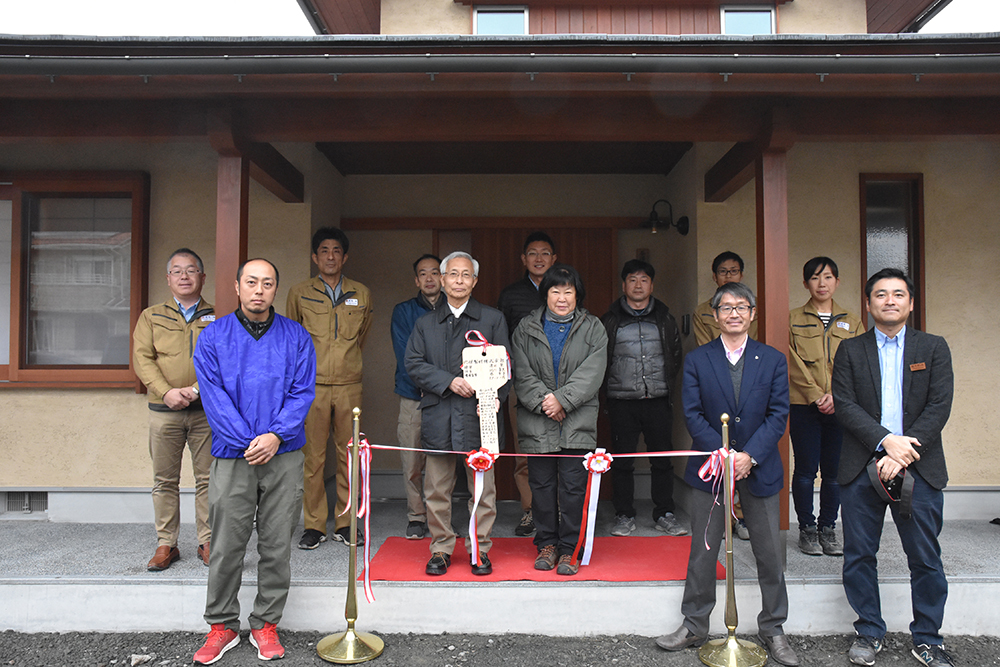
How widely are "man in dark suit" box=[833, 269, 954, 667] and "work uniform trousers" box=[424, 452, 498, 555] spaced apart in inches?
72.1

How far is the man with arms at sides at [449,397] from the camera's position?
3484 mm

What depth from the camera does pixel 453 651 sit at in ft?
10.3

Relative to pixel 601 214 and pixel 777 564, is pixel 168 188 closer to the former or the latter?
pixel 601 214

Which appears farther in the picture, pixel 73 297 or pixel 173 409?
pixel 73 297

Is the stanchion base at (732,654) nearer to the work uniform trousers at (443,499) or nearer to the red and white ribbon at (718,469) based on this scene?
the red and white ribbon at (718,469)

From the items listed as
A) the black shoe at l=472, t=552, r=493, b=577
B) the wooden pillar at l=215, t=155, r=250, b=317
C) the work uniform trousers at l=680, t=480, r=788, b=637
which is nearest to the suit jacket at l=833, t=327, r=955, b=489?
the work uniform trousers at l=680, t=480, r=788, b=637

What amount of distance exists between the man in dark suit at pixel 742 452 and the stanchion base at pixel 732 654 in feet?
0.25

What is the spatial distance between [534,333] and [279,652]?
2.09m

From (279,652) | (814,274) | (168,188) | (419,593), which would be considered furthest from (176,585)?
(814,274)

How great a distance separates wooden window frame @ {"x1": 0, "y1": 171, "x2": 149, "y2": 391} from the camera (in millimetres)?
4758

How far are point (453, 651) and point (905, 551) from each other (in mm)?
2254

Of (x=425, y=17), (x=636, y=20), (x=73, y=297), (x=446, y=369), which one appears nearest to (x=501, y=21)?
(x=425, y=17)

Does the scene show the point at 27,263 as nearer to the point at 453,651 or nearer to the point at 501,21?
the point at 453,651

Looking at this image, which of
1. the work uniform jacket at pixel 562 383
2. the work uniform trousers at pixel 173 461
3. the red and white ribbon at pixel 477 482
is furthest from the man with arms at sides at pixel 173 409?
the work uniform jacket at pixel 562 383
